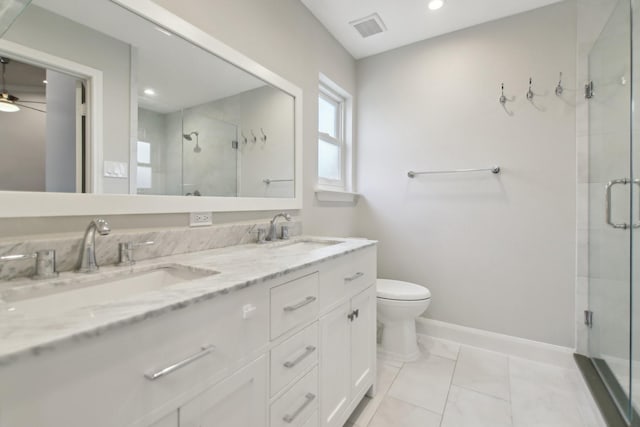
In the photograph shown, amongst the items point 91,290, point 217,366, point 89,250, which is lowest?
point 217,366

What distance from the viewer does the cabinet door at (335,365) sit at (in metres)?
1.17

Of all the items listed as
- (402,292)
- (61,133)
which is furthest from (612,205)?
(61,133)

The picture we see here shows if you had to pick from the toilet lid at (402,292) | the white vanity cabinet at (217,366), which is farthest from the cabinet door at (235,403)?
the toilet lid at (402,292)

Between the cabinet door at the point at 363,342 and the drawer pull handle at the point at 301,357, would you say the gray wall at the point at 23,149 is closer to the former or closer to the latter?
the drawer pull handle at the point at 301,357

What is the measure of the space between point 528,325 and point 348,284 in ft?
5.01

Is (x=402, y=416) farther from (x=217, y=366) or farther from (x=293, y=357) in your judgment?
(x=217, y=366)

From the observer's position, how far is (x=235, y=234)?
4.86 feet

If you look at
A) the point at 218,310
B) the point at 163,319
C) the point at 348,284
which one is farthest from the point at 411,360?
the point at 163,319

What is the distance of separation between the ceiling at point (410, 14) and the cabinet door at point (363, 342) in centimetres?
184

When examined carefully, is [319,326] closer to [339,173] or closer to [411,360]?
[411,360]

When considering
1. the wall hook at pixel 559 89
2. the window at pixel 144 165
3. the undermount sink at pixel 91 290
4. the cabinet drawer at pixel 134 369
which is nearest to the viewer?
the cabinet drawer at pixel 134 369

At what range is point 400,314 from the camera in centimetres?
194

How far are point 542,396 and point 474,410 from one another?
449 millimetres

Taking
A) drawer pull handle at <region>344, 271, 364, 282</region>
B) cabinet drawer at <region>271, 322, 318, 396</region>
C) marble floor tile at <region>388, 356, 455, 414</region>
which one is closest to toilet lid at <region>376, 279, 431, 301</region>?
marble floor tile at <region>388, 356, 455, 414</region>
